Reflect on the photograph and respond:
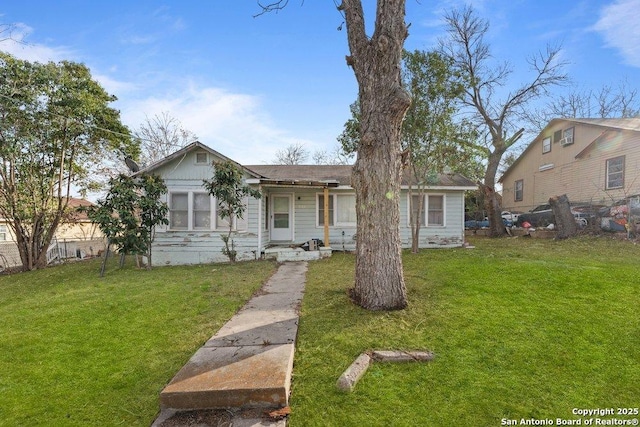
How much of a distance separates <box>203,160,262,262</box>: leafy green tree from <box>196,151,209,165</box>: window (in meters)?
0.62

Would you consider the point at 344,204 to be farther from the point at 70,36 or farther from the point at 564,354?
the point at 70,36

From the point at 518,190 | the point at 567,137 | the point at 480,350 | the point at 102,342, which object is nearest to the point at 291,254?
the point at 102,342

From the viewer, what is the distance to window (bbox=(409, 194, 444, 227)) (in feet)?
40.0

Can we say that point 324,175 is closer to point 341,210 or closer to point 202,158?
point 341,210

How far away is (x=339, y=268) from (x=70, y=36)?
10725mm

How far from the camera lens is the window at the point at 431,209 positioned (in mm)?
12195

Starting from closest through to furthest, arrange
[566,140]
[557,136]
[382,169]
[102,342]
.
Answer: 1. [102,342]
2. [382,169]
3. [566,140]
4. [557,136]

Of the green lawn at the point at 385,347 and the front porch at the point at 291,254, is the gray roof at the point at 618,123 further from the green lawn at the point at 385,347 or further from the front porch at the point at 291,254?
the front porch at the point at 291,254

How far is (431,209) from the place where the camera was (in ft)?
40.3

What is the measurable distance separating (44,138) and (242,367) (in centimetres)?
A: 1242

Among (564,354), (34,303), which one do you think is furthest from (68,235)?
(564,354)

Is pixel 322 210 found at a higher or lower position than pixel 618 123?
lower

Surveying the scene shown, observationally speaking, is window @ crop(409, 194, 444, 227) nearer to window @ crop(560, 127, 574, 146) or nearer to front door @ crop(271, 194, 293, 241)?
front door @ crop(271, 194, 293, 241)

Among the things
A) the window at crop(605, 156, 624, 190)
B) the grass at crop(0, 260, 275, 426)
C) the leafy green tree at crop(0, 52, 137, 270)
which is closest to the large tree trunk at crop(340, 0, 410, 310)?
the grass at crop(0, 260, 275, 426)
